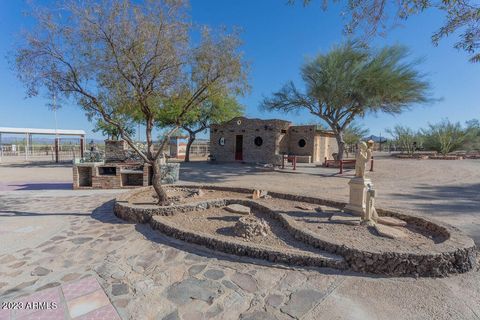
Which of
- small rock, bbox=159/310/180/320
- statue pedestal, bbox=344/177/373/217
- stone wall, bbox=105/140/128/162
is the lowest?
small rock, bbox=159/310/180/320

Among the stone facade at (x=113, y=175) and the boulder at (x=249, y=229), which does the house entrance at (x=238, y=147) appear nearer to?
the stone facade at (x=113, y=175)

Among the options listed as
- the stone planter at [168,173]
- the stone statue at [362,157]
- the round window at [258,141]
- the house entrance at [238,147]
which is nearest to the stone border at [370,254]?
the stone statue at [362,157]

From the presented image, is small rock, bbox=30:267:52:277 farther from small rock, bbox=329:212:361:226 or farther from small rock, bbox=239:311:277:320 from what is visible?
small rock, bbox=329:212:361:226

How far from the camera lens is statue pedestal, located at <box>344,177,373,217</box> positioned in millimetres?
4156

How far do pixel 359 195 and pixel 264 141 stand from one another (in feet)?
46.1

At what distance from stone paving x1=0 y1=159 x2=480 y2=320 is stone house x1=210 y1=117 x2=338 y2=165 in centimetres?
1475

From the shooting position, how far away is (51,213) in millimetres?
5035

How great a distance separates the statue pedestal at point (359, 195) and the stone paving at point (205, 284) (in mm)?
1639

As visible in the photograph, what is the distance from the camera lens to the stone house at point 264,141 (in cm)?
1797

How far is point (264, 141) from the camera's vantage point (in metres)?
18.1

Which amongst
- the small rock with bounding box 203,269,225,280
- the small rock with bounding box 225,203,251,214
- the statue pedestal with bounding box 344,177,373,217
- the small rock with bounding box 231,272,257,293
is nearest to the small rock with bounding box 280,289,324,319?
the small rock with bounding box 231,272,257,293

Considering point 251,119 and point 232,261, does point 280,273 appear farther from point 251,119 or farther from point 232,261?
point 251,119

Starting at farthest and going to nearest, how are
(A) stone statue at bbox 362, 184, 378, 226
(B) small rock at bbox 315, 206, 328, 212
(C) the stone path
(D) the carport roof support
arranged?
(D) the carport roof support < (B) small rock at bbox 315, 206, 328, 212 < (A) stone statue at bbox 362, 184, 378, 226 < (C) the stone path

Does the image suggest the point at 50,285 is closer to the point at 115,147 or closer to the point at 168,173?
the point at 168,173
